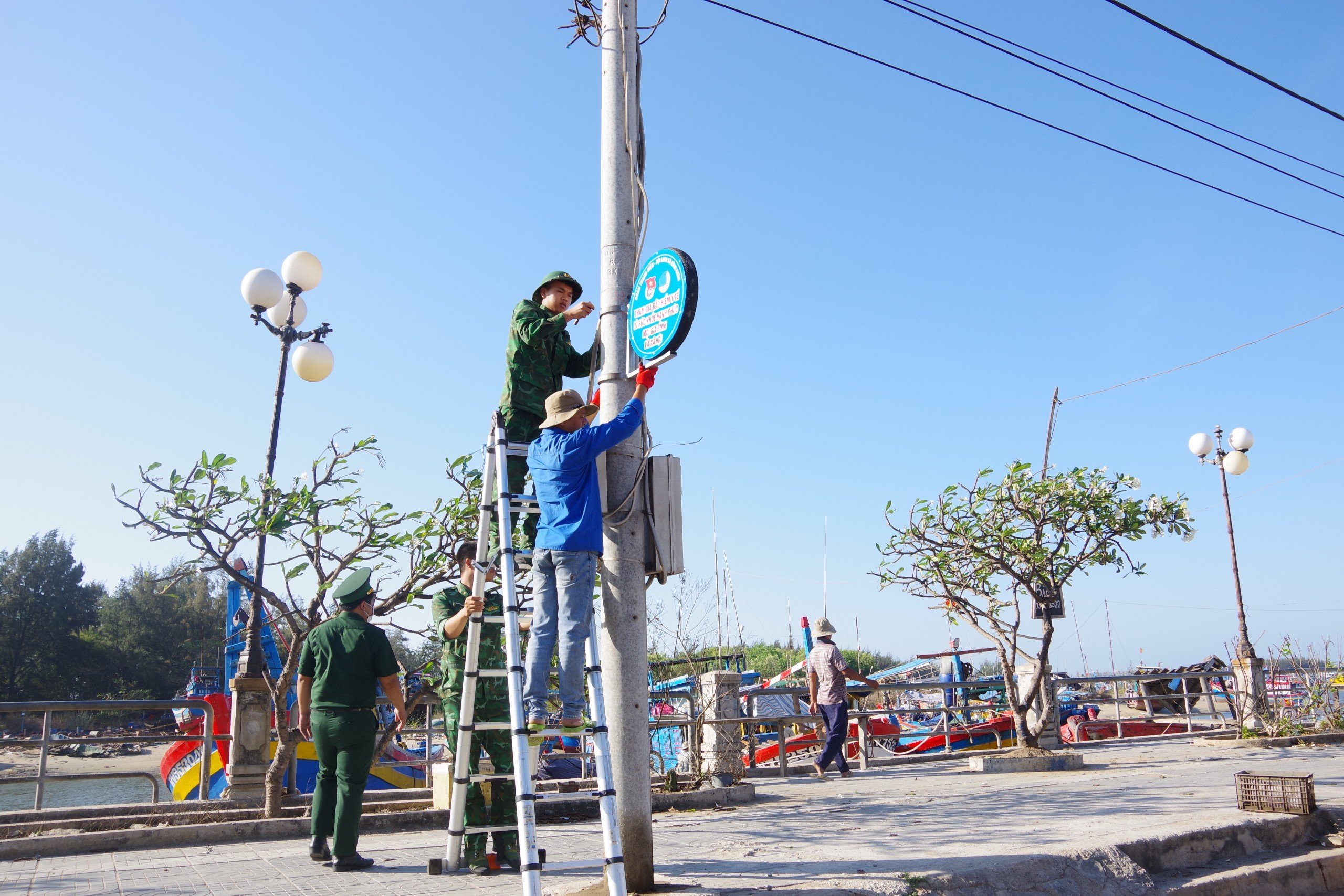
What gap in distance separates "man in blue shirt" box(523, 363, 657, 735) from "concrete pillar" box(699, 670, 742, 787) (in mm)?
7078

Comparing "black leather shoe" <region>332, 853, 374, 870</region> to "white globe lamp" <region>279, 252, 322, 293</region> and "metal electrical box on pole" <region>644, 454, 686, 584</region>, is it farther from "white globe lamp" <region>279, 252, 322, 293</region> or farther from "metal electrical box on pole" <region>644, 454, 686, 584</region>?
"white globe lamp" <region>279, 252, 322, 293</region>

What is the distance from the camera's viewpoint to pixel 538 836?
741 centimetres

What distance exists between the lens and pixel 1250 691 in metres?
16.8

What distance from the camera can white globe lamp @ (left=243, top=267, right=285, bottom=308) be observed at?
10.8m

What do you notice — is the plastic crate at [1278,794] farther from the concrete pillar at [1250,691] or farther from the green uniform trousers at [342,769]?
the concrete pillar at [1250,691]

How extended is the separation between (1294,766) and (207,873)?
1156 cm

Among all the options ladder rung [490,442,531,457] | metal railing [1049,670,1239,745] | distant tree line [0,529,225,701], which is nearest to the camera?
ladder rung [490,442,531,457]

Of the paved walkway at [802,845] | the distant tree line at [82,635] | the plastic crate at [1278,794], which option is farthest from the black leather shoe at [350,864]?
the distant tree line at [82,635]

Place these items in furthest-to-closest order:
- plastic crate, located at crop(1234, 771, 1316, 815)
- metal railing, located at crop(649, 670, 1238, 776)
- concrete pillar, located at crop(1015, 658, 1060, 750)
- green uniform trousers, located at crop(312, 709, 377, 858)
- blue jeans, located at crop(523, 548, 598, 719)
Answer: concrete pillar, located at crop(1015, 658, 1060, 750), metal railing, located at crop(649, 670, 1238, 776), plastic crate, located at crop(1234, 771, 1316, 815), green uniform trousers, located at crop(312, 709, 377, 858), blue jeans, located at crop(523, 548, 598, 719)

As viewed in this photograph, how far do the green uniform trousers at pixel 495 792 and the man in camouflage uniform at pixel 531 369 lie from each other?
148 centimetres

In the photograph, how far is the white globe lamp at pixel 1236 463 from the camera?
63.5 ft

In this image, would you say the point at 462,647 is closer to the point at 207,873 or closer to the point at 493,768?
the point at 493,768

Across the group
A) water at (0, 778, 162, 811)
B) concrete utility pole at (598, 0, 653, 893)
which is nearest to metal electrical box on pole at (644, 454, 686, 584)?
concrete utility pole at (598, 0, 653, 893)

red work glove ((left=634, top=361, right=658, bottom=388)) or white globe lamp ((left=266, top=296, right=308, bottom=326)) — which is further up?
white globe lamp ((left=266, top=296, right=308, bottom=326))
